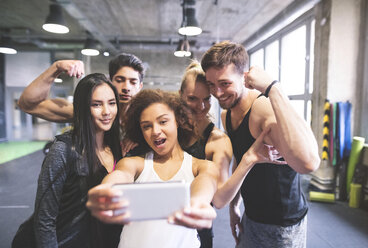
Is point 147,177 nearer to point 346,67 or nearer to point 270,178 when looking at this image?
point 270,178

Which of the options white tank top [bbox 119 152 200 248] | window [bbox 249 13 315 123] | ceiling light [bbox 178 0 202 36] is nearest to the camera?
white tank top [bbox 119 152 200 248]

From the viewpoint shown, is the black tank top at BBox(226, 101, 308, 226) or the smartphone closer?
the smartphone

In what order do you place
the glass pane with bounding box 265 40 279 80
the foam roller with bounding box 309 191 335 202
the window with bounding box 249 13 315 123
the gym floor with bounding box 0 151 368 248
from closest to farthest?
the gym floor with bounding box 0 151 368 248, the foam roller with bounding box 309 191 335 202, the window with bounding box 249 13 315 123, the glass pane with bounding box 265 40 279 80

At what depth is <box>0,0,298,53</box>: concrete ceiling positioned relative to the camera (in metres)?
4.82

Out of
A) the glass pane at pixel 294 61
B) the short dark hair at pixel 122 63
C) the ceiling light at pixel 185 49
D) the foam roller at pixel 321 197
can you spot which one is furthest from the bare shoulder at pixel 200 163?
the ceiling light at pixel 185 49

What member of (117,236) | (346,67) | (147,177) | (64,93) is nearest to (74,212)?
(117,236)

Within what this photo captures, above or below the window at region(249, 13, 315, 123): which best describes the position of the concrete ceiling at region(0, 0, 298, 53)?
above

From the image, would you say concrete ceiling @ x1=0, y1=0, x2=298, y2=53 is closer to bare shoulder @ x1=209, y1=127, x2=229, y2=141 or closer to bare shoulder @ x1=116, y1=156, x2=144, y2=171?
bare shoulder @ x1=209, y1=127, x2=229, y2=141

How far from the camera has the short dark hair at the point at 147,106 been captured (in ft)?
3.35

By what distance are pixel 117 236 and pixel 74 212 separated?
0.82 feet

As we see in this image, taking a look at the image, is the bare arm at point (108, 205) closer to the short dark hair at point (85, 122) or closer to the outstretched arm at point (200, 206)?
the outstretched arm at point (200, 206)

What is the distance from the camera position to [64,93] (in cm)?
847

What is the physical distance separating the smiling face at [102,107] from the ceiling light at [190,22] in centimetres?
306

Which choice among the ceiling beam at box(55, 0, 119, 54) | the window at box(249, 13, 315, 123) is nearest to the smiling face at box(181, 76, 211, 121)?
the window at box(249, 13, 315, 123)
